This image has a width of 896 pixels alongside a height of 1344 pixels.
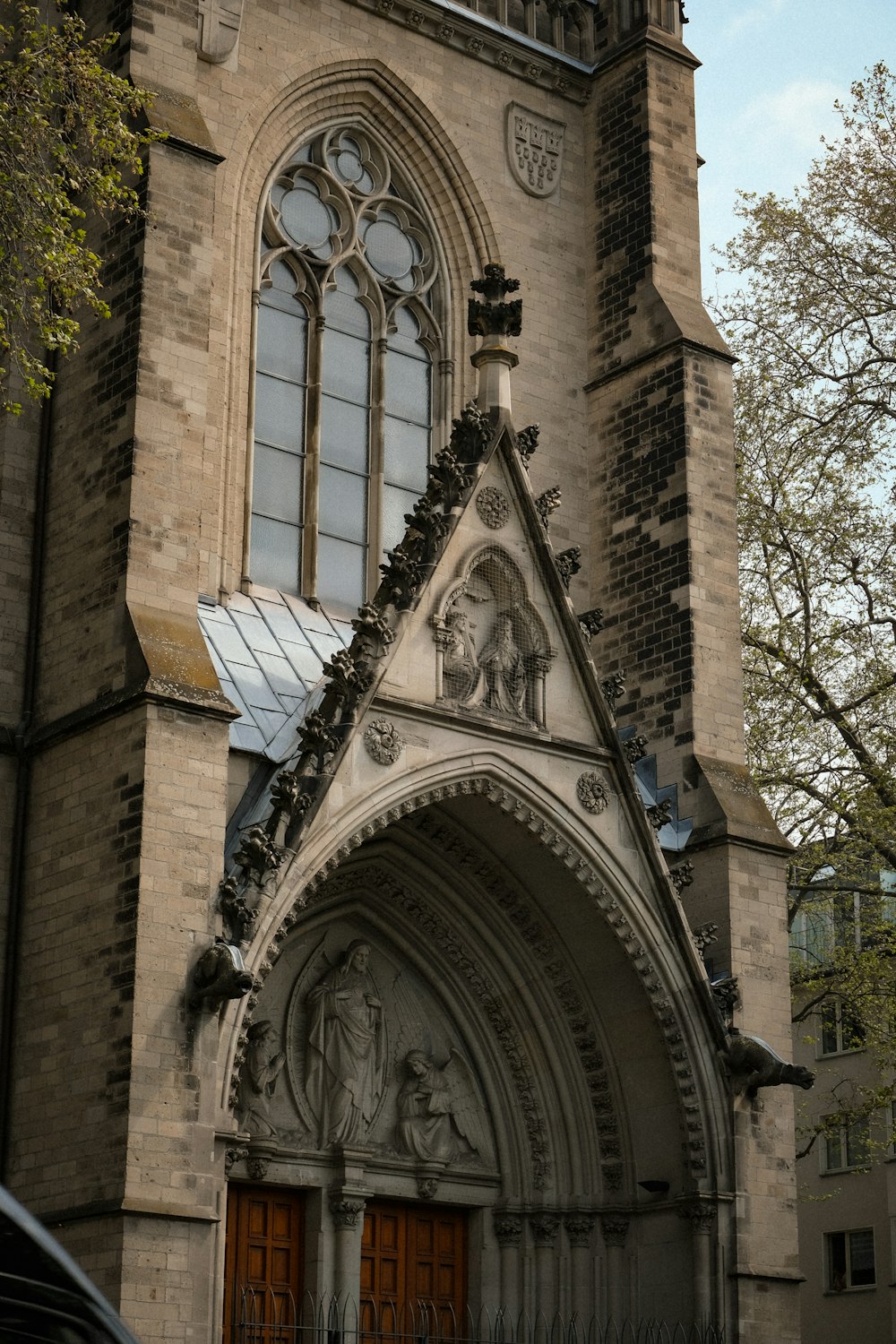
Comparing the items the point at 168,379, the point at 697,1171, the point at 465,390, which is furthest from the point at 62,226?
the point at 697,1171

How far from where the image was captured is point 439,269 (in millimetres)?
18875

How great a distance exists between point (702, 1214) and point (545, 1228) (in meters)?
1.43

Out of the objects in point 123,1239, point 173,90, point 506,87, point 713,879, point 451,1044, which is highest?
point 506,87

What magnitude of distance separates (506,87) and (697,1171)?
1149 cm

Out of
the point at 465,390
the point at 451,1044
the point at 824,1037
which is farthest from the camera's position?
the point at 824,1037

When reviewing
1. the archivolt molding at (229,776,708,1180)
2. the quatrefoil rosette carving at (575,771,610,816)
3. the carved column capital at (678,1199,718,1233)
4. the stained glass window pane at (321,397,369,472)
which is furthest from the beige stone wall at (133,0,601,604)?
the carved column capital at (678,1199,718,1233)

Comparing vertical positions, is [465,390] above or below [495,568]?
above

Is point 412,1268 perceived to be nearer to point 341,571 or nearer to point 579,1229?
point 579,1229

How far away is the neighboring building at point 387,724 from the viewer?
41.4 ft

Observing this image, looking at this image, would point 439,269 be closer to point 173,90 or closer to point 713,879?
point 173,90

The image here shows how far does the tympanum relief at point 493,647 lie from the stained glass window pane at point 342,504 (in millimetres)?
2655

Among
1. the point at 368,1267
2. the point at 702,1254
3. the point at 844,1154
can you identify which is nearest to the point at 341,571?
the point at 368,1267

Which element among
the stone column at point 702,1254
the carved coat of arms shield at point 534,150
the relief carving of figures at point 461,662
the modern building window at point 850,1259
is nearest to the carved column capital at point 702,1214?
the stone column at point 702,1254

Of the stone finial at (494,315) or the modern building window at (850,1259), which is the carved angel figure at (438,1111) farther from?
the modern building window at (850,1259)
